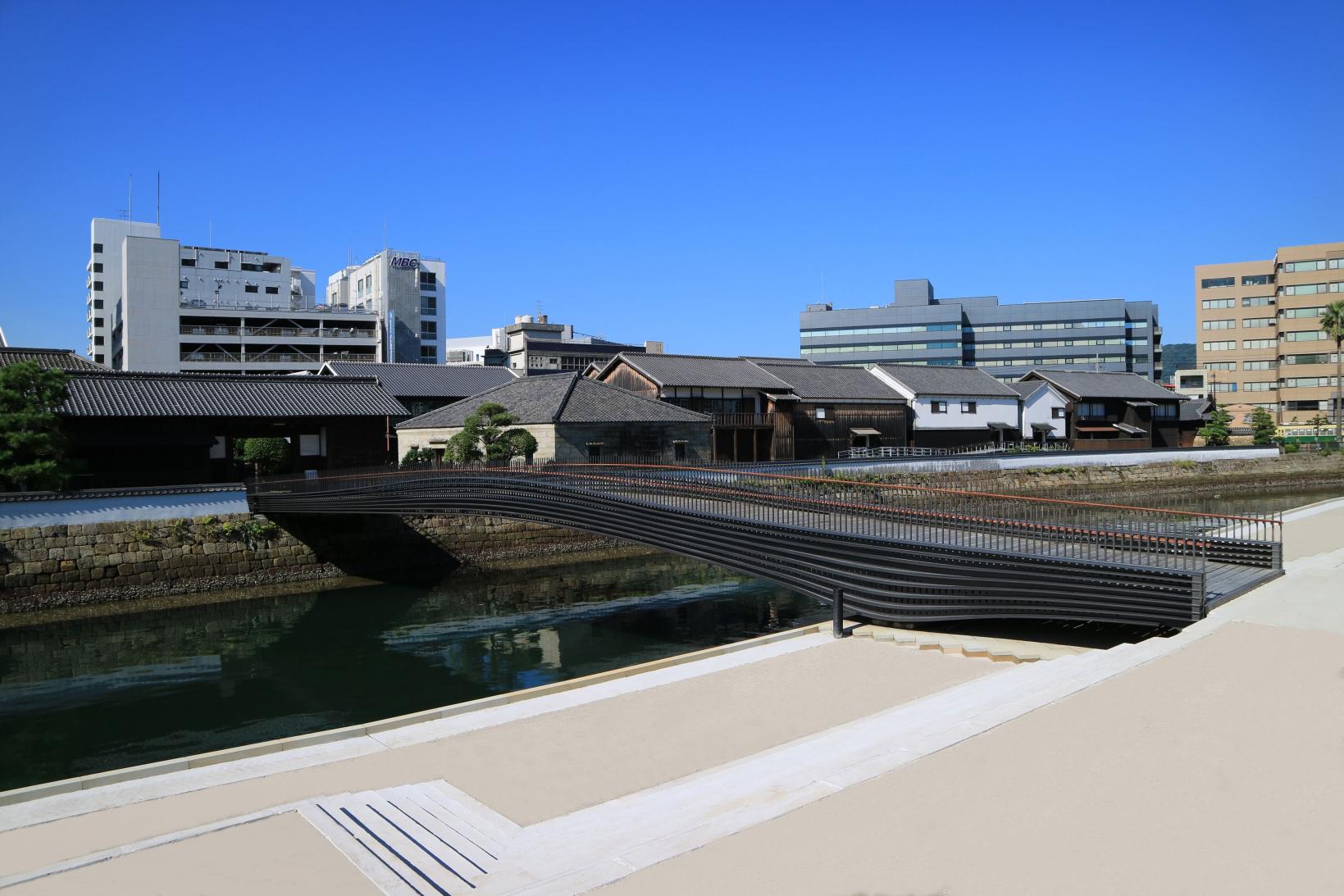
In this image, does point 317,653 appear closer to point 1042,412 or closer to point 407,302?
point 1042,412

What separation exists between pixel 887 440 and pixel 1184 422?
96.9 ft

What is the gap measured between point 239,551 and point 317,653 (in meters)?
9.25

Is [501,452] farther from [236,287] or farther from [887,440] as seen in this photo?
[236,287]

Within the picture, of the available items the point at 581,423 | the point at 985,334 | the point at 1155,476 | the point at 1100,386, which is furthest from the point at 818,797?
the point at 985,334

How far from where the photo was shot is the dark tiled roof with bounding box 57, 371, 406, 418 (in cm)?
3116

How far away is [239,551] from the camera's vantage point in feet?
92.5

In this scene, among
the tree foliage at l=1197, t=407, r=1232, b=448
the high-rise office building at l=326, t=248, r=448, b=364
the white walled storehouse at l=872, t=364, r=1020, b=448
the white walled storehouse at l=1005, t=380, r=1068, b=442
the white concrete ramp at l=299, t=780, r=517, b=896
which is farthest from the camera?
the high-rise office building at l=326, t=248, r=448, b=364

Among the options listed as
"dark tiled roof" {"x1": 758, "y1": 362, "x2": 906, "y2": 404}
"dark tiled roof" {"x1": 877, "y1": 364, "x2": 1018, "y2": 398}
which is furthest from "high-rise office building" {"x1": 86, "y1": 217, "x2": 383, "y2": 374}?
"dark tiled roof" {"x1": 877, "y1": 364, "x2": 1018, "y2": 398}

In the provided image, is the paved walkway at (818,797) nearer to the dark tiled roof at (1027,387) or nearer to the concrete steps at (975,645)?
the concrete steps at (975,645)

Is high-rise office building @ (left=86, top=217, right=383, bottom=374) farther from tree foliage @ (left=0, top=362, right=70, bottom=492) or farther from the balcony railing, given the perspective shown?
tree foliage @ (left=0, top=362, right=70, bottom=492)

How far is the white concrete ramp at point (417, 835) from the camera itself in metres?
7.07

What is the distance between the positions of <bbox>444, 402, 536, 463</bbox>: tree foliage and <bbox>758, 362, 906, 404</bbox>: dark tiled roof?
19.1 m

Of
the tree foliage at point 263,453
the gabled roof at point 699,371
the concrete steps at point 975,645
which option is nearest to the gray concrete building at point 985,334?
the gabled roof at point 699,371

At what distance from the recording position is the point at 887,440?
51.8 metres
